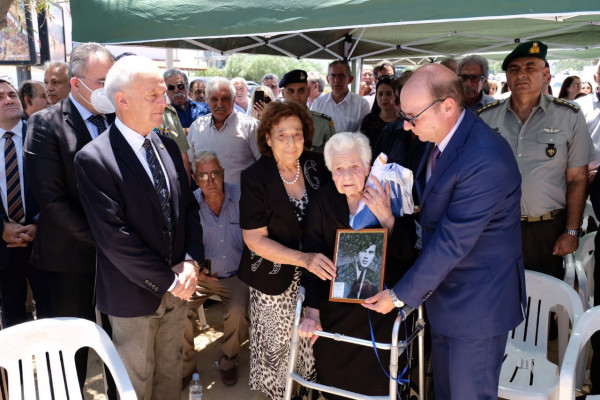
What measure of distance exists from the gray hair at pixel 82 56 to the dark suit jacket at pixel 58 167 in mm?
169

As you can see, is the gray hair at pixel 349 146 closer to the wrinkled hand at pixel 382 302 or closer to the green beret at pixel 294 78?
the wrinkled hand at pixel 382 302

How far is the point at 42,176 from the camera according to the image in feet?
8.43

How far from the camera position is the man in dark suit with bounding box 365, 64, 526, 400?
7.05ft

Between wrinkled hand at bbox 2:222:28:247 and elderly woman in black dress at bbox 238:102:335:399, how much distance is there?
138 cm

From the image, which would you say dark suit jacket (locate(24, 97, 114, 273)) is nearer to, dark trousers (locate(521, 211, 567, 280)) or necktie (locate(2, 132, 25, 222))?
necktie (locate(2, 132, 25, 222))

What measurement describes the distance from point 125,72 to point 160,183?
1.78ft

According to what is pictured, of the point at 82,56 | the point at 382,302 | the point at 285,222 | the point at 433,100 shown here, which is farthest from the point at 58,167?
the point at 433,100

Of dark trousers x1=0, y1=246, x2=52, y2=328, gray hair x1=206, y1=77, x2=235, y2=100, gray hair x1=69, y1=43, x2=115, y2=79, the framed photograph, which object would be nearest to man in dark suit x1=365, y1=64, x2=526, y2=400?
the framed photograph

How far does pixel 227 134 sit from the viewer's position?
480 centimetres

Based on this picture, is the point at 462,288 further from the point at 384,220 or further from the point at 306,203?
the point at 306,203

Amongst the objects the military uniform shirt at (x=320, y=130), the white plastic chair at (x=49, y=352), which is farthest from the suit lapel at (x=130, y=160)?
the military uniform shirt at (x=320, y=130)

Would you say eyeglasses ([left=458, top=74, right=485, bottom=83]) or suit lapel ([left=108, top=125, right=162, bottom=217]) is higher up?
eyeglasses ([left=458, top=74, right=485, bottom=83])

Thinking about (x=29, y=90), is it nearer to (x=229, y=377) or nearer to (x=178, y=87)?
(x=178, y=87)

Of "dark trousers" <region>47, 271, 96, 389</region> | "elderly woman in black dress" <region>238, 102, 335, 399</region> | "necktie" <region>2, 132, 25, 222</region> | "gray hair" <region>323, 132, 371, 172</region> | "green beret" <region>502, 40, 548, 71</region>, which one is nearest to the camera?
"gray hair" <region>323, 132, 371, 172</region>
